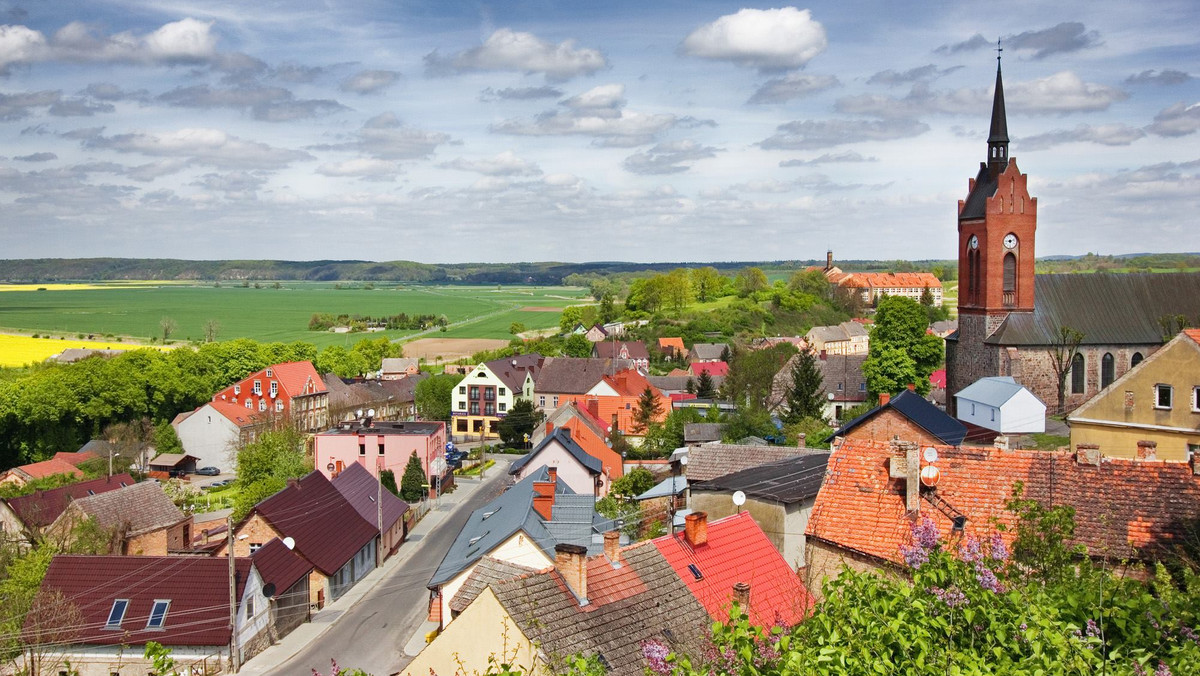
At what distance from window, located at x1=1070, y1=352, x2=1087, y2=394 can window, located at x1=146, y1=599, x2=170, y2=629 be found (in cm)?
4469

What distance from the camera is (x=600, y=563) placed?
15734mm

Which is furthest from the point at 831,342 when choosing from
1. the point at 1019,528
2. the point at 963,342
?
the point at 1019,528

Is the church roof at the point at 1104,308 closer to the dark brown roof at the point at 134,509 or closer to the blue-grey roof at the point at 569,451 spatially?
the blue-grey roof at the point at 569,451

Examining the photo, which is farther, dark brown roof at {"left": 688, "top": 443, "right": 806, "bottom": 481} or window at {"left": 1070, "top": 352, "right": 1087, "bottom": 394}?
window at {"left": 1070, "top": 352, "right": 1087, "bottom": 394}

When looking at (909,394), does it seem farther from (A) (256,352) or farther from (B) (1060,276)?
(A) (256,352)

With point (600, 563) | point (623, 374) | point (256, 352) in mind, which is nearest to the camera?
point (600, 563)

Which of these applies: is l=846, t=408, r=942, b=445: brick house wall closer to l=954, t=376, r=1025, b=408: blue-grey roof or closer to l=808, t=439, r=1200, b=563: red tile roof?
l=808, t=439, r=1200, b=563: red tile roof

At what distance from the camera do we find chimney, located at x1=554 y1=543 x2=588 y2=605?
47.3 ft

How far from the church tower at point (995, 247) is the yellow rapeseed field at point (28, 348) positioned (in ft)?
286

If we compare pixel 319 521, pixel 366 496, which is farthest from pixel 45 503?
pixel 366 496

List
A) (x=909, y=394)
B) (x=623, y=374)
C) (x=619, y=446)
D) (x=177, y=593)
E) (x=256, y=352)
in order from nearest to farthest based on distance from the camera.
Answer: (x=177, y=593) → (x=909, y=394) → (x=619, y=446) → (x=623, y=374) → (x=256, y=352)

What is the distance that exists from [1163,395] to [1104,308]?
29736 mm

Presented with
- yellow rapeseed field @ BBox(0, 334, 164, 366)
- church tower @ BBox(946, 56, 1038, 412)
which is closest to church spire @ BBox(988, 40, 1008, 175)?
church tower @ BBox(946, 56, 1038, 412)

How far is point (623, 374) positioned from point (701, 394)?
7.06 m
